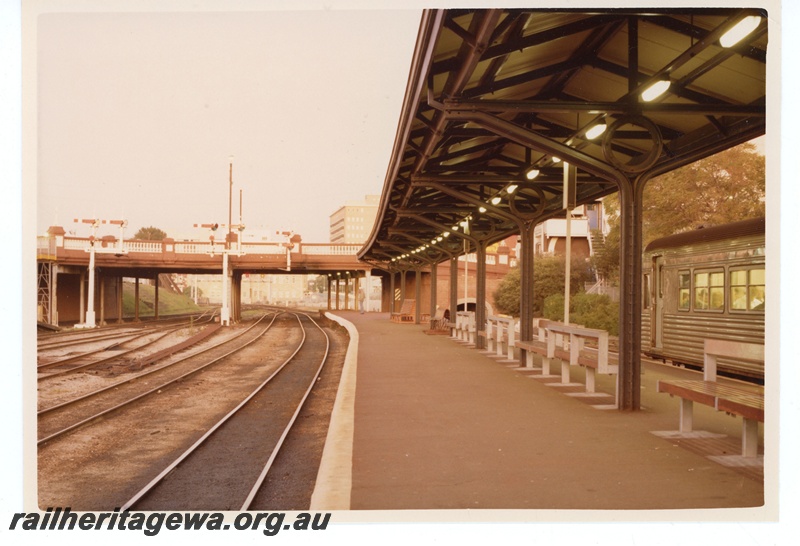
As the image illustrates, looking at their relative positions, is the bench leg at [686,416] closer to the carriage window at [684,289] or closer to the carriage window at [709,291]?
the carriage window at [709,291]

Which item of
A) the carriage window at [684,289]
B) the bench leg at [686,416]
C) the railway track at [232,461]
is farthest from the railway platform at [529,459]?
the carriage window at [684,289]

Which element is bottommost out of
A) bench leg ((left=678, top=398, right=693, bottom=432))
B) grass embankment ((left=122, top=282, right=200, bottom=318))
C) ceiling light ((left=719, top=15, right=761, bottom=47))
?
grass embankment ((left=122, top=282, right=200, bottom=318))

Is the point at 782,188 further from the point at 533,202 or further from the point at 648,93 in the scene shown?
the point at 533,202

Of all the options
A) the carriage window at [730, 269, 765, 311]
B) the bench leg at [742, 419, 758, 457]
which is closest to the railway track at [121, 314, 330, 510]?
the bench leg at [742, 419, 758, 457]

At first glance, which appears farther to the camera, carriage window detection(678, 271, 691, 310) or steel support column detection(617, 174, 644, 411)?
carriage window detection(678, 271, 691, 310)

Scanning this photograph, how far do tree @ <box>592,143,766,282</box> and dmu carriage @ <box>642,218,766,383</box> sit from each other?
853 centimetres

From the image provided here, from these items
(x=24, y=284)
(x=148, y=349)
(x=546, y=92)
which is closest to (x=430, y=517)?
(x=24, y=284)

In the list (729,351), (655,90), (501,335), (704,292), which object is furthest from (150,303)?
(729,351)

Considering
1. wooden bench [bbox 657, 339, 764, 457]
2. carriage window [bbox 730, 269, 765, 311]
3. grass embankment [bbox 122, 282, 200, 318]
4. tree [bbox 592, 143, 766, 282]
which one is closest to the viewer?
wooden bench [bbox 657, 339, 764, 457]

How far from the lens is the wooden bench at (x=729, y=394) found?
5.72 metres

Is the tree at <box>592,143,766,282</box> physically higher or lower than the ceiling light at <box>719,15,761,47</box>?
higher

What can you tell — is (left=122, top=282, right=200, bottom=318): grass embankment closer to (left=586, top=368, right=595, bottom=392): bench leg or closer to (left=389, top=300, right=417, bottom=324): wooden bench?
(left=389, top=300, right=417, bottom=324): wooden bench

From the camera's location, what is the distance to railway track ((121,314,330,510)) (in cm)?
701

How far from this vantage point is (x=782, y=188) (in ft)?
17.6
